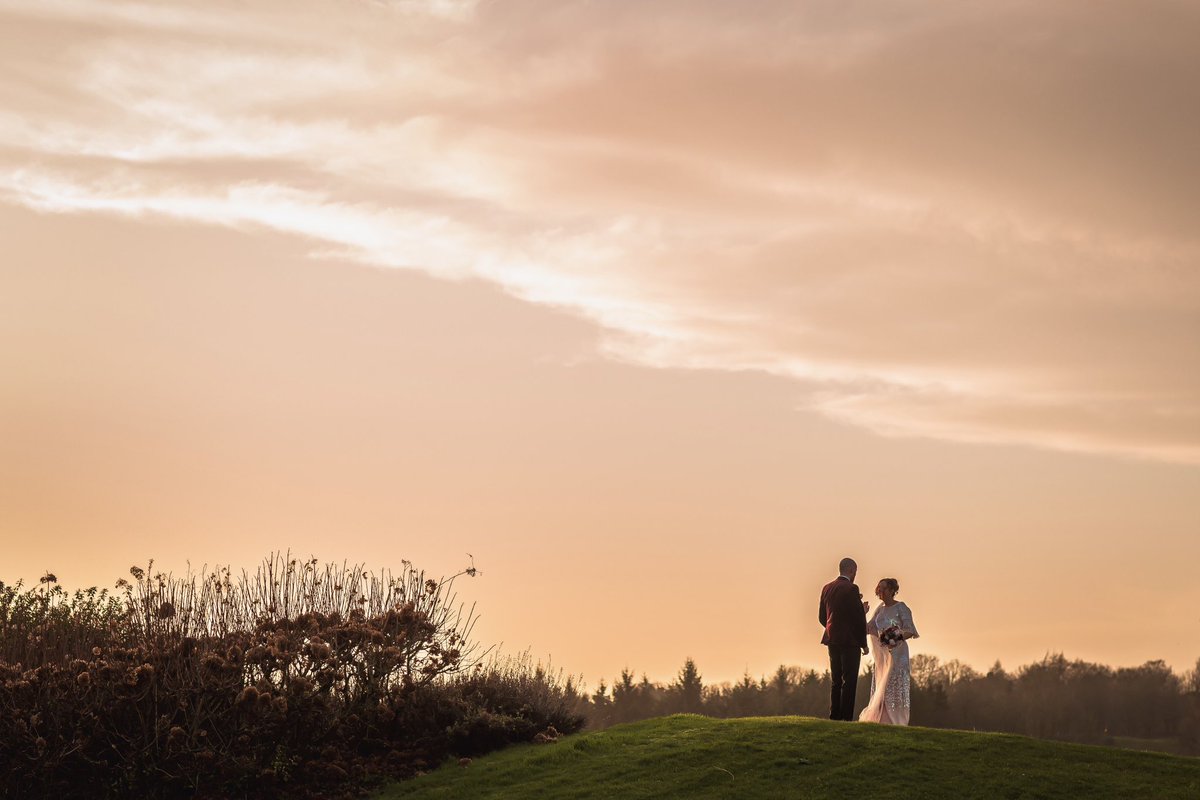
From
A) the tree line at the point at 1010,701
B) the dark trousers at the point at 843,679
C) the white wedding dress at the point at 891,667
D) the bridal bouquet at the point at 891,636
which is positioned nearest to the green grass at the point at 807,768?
the dark trousers at the point at 843,679

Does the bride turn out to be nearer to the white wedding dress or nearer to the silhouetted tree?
the white wedding dress

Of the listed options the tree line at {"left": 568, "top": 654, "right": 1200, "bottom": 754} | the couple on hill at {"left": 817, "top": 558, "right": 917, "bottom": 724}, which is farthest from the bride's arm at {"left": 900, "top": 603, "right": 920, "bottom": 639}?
the tree line at {"left": 568, "top": 654, "right": 1200, "bottom": 754}

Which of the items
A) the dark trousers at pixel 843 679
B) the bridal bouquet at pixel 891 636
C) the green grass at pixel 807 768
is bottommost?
the green grass at pixel 807 768

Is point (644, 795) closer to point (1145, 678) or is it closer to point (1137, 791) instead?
point (1137, 791)

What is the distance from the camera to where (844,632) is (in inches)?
795

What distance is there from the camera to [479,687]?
2227cm

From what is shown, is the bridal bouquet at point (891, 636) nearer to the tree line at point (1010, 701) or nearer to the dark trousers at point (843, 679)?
the dark trousers at point (843, 679)

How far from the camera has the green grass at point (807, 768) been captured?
1642cm

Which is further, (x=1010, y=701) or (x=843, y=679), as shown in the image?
(x=1010, y=701)

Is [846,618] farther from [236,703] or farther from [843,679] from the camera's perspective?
[236,703]

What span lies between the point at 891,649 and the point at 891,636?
251mm

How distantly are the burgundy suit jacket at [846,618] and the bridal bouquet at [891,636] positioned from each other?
422 millimetres

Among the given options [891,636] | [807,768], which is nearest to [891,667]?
[891,636]

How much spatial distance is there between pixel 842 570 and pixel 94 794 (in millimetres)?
12922
